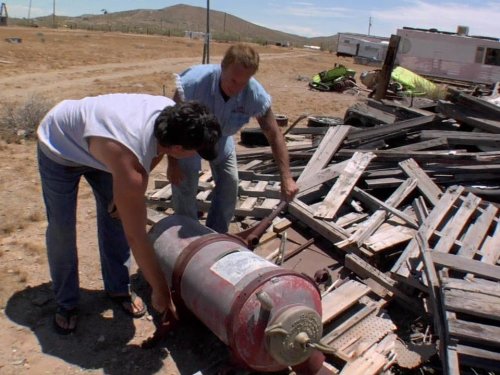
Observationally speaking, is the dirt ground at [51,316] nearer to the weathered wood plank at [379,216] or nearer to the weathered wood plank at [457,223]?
the weathered wood plank at [379,216]

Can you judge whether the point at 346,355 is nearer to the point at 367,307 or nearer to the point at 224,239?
the point at 367,307

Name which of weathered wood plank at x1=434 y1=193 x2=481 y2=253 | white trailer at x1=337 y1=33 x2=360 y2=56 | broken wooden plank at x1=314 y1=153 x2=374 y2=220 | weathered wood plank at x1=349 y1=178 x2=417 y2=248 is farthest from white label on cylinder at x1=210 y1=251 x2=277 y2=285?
white trailer at x1=337 y1=33 x2=360 y2=56

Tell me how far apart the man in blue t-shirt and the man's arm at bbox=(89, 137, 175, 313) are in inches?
33.2

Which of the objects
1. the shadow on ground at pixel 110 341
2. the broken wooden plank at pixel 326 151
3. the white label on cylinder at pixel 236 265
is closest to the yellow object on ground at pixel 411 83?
the broken wooden plank at pixel 326 151

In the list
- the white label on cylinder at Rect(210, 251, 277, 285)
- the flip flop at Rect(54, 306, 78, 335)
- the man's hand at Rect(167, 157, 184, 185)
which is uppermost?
the man's hand at Rect(167, 157, 184, 185)

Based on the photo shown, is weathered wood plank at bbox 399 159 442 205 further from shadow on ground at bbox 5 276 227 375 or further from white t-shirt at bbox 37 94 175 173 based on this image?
white t-shirt at bbox 37 94 175 173

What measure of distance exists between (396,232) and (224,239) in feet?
6.07

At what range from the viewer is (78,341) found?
346cm

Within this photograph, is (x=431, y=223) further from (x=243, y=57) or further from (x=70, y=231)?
(x=70, y=231)

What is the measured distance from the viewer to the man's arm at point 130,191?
2580 mm

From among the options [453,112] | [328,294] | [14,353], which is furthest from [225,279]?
[453,112]

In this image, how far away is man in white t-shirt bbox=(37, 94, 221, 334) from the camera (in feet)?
8.44

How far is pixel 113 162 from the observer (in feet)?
8.56

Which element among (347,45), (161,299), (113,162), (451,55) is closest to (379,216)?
(161,299)
